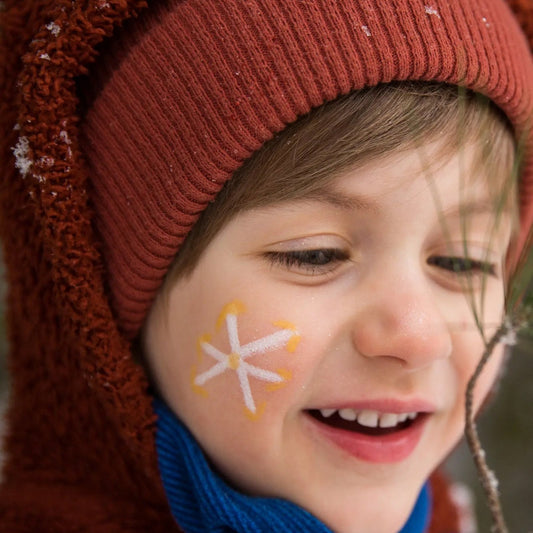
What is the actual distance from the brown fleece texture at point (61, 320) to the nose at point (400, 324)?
352mm

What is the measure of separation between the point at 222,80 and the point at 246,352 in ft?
1.15

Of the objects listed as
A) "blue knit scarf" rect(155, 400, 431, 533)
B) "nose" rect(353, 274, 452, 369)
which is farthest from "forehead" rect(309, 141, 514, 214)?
"blue knit scarf" rect(155, 400, 431, 533)

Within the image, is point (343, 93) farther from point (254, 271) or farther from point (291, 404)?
point (291, 404)

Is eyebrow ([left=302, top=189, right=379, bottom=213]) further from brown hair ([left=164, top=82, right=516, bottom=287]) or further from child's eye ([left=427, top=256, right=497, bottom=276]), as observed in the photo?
child's eye ([left=427, top=256, right=497, bottom=276])

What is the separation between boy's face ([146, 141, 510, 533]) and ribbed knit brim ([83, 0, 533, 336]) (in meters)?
0.08

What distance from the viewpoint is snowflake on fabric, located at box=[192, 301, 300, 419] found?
0.82 m

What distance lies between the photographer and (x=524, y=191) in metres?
1.10

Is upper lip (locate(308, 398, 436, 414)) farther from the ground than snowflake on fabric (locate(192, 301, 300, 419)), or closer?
closer

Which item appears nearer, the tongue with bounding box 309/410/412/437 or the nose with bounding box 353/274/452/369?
the nose with bounding box 353/274/452/369

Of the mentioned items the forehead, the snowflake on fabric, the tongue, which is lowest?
the tongue

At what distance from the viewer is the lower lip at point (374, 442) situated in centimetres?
89

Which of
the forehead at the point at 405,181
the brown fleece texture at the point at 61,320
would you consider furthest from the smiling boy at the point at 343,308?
the brown fleece texture at the point at 61,320

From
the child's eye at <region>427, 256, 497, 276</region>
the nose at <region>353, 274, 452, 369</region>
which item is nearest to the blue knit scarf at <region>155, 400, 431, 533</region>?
the nose at <region>353, 274, 452, 369</region>

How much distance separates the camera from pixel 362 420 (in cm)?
91
